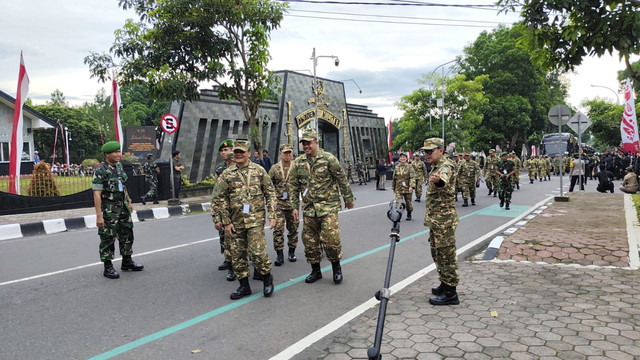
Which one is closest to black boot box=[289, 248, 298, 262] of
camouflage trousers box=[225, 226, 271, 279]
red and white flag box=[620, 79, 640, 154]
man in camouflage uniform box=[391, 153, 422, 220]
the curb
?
camouflage trousers box=[225, 226, 271, 279]

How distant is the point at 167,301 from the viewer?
4.92 metres

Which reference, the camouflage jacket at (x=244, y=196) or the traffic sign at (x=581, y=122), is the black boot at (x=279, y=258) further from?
the traffic sign at (x=581, y=122)

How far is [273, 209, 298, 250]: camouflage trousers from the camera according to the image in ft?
21.8

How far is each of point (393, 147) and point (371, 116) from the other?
4.18 meters

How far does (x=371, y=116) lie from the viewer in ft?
120

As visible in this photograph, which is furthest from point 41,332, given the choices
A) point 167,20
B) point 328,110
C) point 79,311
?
point 328,110

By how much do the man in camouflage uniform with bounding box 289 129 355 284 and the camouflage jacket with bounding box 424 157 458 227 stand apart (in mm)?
1126

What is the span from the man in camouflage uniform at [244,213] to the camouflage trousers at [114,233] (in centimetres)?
187

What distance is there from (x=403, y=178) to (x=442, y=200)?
608 centimetres

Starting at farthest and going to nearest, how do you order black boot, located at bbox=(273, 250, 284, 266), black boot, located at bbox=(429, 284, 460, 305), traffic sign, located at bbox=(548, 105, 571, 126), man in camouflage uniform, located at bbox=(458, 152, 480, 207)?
man in camouflage uniform, located at bbox=(458, 152, 480, 207), traffic sign, located at bbox=(548, 105, 571, 126), black boot, located at bbox=(273, 250, 284, 266), black boot, located at bbox=(429, 284, 460, 305)

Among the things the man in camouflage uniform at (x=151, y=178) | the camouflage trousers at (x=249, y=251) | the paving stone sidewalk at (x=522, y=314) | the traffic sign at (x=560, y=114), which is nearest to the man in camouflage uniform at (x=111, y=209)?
the camouflage trousers at (x=249, y=251)

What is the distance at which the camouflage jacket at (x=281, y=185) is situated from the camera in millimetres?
6988

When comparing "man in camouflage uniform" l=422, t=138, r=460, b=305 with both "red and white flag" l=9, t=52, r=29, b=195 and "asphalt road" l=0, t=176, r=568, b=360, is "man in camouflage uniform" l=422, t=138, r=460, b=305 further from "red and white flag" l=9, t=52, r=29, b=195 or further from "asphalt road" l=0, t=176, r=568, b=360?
"red and white flag" l=9, t=52, r=29, b=195

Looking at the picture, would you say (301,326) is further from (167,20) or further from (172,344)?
(167,20)
